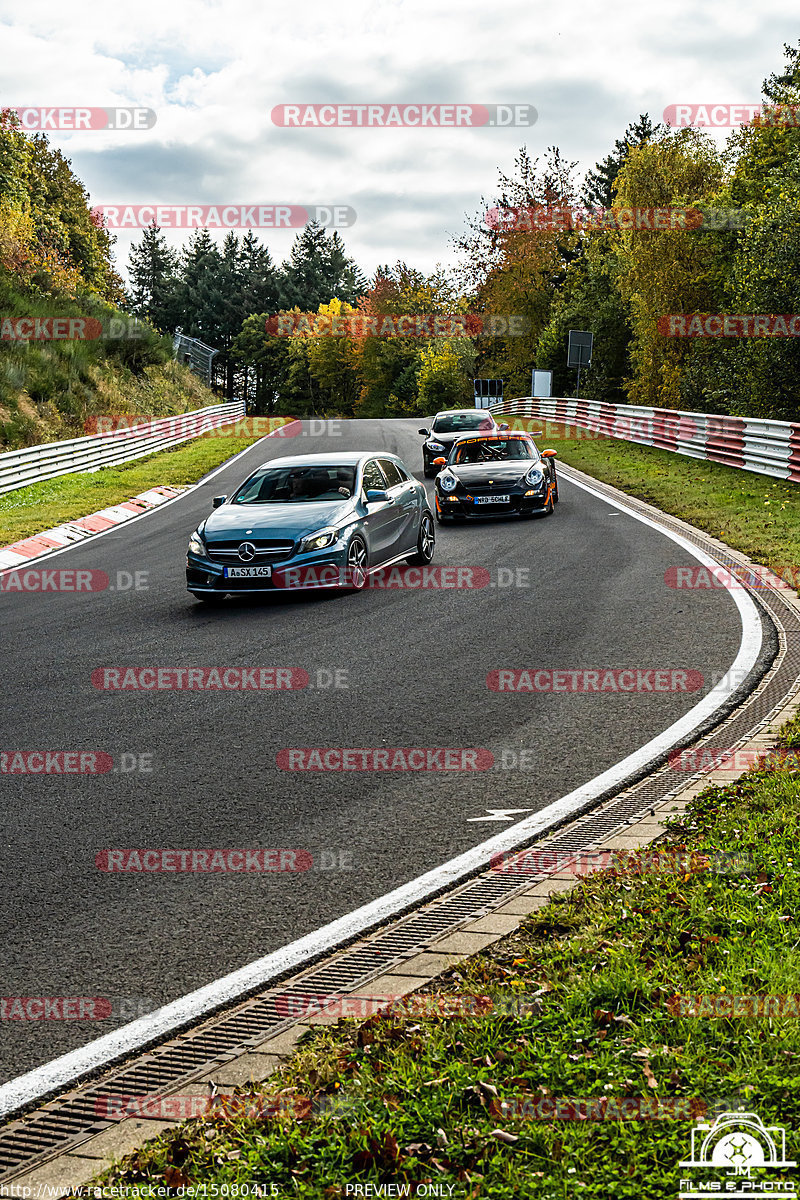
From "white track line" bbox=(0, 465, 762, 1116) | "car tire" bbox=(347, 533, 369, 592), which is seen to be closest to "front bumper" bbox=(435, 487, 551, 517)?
"car tire" bbox=(347, 533, 369, 592)

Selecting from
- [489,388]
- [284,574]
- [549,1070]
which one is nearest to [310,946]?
[549,1070]

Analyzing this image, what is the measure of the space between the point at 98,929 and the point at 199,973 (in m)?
0.60

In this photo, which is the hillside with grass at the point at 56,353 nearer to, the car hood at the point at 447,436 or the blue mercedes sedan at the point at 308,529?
the car hood at the point at 447,436

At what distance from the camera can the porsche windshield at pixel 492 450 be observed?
64.8 feet

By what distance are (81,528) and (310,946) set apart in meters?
15.9

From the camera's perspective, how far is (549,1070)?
3.36m

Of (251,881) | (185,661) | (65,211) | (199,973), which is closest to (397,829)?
(251,881)

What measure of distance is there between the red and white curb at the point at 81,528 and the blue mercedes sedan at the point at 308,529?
4478mm

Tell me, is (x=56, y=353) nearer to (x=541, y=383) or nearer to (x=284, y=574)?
(x=541, y=383)

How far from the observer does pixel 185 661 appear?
9.55 m

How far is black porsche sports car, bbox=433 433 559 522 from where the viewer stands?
61.4 feet

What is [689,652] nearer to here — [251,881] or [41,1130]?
[251,881]

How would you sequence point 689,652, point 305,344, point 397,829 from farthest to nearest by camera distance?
point 305,344 < point 689,652 < point 397,829

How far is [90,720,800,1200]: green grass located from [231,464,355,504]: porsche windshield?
9.17 m
